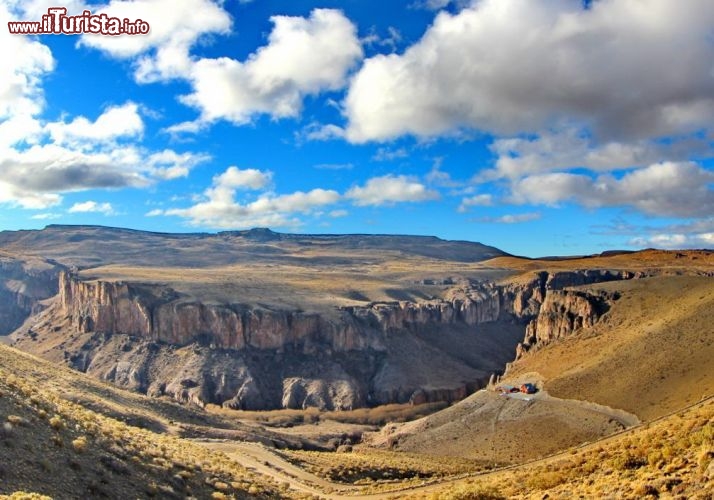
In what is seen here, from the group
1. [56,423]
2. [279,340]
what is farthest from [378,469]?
[279,340]

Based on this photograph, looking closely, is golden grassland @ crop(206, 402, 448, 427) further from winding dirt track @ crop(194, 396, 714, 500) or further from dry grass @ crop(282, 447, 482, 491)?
winding dirt track @ crop(194, 396, 714, 500)

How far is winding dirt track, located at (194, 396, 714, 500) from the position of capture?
4756 cm

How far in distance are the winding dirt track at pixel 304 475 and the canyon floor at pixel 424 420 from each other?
0.97 ft

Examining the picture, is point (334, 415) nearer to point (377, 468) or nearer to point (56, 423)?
point (377, 468)

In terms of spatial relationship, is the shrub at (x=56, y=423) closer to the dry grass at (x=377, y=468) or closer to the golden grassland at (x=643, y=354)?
the dry grass at (x=377, y=468)

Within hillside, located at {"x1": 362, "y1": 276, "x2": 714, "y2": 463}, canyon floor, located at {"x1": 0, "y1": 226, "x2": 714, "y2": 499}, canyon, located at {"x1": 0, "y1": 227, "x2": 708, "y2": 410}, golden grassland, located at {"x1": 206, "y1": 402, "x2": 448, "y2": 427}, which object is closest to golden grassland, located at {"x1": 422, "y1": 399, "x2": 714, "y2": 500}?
canyon floor, located at {"x1": 0, "y1": 226, "x2": 714, "y2": 499}

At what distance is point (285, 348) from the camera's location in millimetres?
139625

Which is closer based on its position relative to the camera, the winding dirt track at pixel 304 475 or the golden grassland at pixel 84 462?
the golden grassland at pixel 84 462

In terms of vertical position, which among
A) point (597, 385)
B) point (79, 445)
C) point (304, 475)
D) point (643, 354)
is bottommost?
point (304, 475)

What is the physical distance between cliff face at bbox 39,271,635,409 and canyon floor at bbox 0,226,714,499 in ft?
3.26

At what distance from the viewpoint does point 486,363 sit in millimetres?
151250

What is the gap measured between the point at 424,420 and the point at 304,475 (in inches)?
1694

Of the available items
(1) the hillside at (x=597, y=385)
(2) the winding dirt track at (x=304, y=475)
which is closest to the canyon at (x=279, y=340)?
(1) the hillside at (x=597, y=385)

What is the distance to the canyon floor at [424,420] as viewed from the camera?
27.8 m
